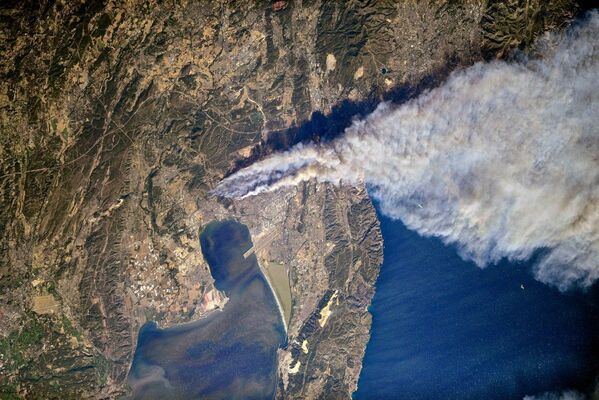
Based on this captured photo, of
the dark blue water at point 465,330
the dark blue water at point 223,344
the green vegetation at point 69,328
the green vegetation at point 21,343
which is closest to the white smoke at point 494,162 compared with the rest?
the dark blue water at point 465,330

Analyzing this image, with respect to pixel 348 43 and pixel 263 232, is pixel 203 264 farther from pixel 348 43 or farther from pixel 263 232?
A: pixel 348 43

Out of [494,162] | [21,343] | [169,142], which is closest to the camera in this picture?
[494,162]

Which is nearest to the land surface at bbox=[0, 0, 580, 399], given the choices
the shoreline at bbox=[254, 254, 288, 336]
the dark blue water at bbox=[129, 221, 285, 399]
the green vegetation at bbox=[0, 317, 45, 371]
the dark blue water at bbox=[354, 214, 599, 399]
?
the green vegetation at bbox=[0, 317, 45, 371]

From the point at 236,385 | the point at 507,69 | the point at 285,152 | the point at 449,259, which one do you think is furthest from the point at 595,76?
the point at 236,385

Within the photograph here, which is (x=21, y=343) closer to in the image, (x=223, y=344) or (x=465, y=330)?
(x=223, y=344)

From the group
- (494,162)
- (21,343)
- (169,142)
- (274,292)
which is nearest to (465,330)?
(494,162)

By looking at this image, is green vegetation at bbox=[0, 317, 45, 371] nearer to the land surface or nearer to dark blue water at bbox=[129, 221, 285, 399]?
the land surface

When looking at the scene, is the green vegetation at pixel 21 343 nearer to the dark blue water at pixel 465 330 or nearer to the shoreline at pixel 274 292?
the shoreline at pixel 274 292
